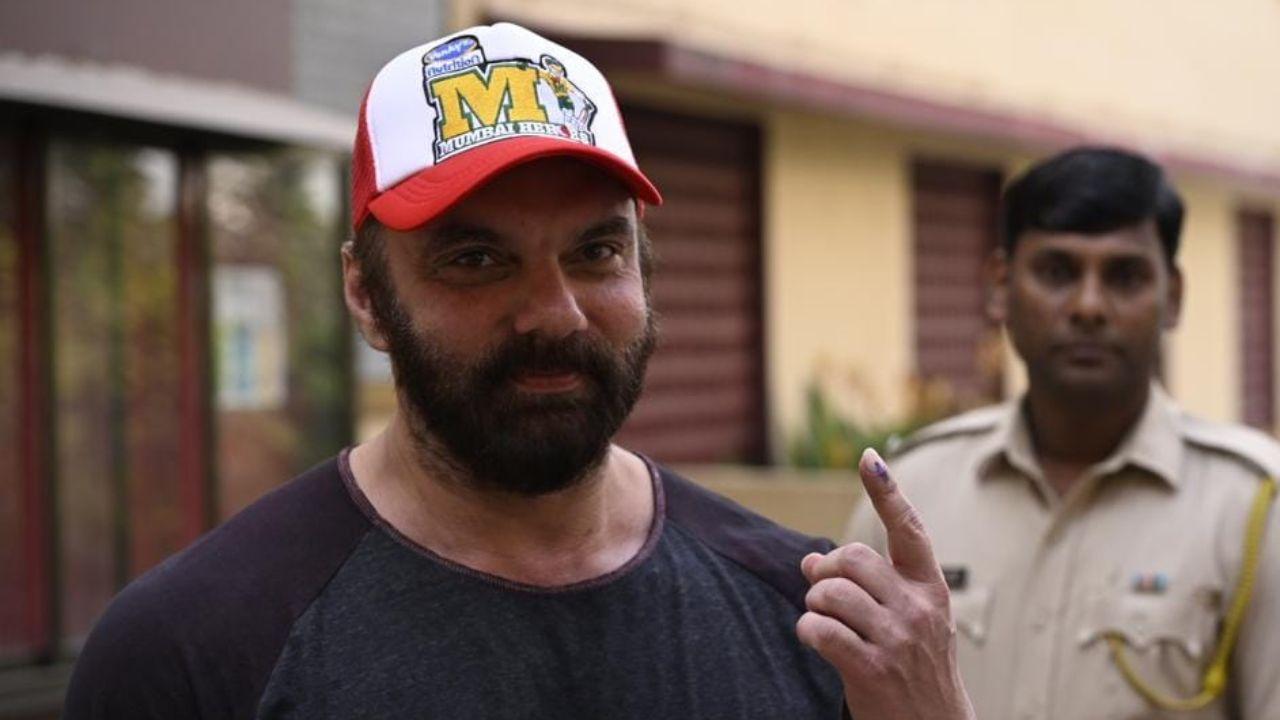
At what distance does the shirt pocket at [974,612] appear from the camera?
3.37 m

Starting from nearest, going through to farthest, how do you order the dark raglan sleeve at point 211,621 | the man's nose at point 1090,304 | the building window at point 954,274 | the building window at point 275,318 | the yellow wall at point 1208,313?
the dark raglan sleeve at point 211,621, the man's nose at point 1090,304, the building window at point 275,318, the building window at point 954,274, the yellow wall at point 1208,313

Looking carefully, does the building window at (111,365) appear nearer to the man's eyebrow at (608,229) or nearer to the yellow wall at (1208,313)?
the man's eyebrow at (608,229)

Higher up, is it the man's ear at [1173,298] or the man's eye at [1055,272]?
the man's eye at [1055,272]

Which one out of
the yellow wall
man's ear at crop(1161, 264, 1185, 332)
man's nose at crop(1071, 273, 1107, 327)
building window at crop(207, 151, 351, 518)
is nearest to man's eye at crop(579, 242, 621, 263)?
man's nose at crop(1071, 273, 1107, 327)

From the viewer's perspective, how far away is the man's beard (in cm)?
207

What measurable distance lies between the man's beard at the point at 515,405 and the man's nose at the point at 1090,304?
1592 mm

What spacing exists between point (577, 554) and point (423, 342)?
0.33 metres

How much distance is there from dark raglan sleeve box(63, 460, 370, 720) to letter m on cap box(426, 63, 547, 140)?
1.62 ft

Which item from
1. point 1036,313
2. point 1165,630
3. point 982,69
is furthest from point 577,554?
point 982,69

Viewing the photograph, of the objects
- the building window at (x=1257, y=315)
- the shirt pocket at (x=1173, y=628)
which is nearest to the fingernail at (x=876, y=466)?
the shirt pocket at (x=1173, y=628)

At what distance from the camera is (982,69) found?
42.8 ft

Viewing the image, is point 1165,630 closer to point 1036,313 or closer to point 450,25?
point 1036,313

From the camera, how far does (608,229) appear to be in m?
2.16

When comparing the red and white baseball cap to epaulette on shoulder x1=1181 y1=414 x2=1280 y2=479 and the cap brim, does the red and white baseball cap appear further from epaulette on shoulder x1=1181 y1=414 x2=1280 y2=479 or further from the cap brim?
epaulette on shoulder x1=1181 y1=414 x2=1280 y2=479
